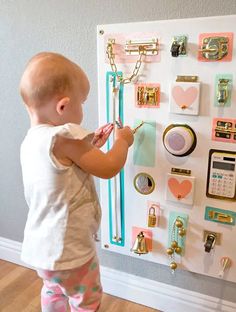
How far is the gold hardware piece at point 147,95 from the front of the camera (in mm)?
988

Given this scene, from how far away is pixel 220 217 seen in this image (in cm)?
100

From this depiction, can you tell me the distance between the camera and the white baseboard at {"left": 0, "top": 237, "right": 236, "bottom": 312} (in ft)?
3.71

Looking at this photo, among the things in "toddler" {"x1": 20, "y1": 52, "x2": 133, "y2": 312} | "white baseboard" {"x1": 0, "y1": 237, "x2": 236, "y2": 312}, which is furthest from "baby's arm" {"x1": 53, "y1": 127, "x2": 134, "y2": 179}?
"white baseboard" {"x1": 0, "y1": 237, "x2": 236, "y2": 312}

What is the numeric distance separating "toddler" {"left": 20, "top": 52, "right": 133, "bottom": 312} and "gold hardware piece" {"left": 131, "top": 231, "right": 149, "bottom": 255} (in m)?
0.23

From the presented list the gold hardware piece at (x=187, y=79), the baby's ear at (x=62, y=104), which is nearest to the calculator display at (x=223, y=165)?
the gold hardware piece at (x=187, y=79)

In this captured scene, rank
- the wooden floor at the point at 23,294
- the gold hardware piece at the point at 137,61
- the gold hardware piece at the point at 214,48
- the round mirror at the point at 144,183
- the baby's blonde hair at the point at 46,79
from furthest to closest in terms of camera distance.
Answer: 1. the wooden floor at the point at 23,294
2. the round mirror at the point at 144,183
3. the gold hardware piece at the point at 137,61
4. the gold hardware piece at the point at 214,48
5. the baby's blonde hair at the point at 46,79

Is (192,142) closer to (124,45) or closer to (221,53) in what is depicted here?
(221,53)

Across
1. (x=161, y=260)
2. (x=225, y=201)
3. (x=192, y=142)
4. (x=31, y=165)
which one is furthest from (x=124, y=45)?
(x=161, y=260)

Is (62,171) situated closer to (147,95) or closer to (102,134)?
(102,134)

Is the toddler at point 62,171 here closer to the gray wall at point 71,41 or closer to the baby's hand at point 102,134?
the baby's hand at point 102,134

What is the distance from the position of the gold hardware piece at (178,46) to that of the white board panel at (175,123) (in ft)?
0.05

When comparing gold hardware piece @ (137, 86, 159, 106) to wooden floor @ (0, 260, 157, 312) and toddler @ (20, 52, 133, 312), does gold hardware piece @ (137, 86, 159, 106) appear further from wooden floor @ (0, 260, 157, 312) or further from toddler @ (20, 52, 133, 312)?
wooden floor @ (0, 260, 157, 312)

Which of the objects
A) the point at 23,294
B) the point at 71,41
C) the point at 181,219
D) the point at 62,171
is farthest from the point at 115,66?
the point at 23,294

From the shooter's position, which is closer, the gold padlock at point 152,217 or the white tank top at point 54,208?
the white tank top at point 54,208
